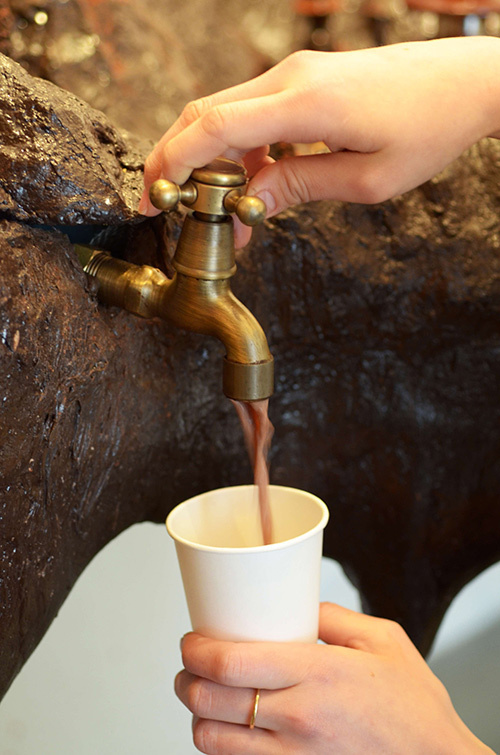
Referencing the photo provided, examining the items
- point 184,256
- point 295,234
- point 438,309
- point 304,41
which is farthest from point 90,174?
point 304,41

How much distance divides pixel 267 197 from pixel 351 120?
0.37 ft

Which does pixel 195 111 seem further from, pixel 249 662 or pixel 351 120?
pixel 249 662

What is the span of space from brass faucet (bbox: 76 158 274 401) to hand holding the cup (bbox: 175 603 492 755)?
0.76 feet

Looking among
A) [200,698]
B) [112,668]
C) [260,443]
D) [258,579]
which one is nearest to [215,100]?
[260,443]

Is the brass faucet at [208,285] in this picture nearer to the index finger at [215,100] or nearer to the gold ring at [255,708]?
the index finger at [215,100]

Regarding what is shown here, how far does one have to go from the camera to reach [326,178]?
72 centimetres

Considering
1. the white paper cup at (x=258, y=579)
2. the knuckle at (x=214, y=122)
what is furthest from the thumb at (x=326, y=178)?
the white paper cup at (x=258, y=579)

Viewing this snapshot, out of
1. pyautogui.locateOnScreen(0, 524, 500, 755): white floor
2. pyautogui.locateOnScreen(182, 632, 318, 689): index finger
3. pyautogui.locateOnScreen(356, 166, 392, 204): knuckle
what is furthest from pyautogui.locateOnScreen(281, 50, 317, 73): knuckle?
pyautogui.locateOnScreen(0, 524, 500, 755): white floor

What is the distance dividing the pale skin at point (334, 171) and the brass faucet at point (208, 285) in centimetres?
3

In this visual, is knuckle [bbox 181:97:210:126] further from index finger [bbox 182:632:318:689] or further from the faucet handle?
index finger [bbox 182:632:318:689]

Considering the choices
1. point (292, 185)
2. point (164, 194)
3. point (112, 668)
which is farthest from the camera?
point (112, 668)

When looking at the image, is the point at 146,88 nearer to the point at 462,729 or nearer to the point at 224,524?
the point at 224,524

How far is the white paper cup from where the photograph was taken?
0.65m

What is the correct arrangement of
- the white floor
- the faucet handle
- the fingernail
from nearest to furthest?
the faucet handle → the fingernail → the white floor
